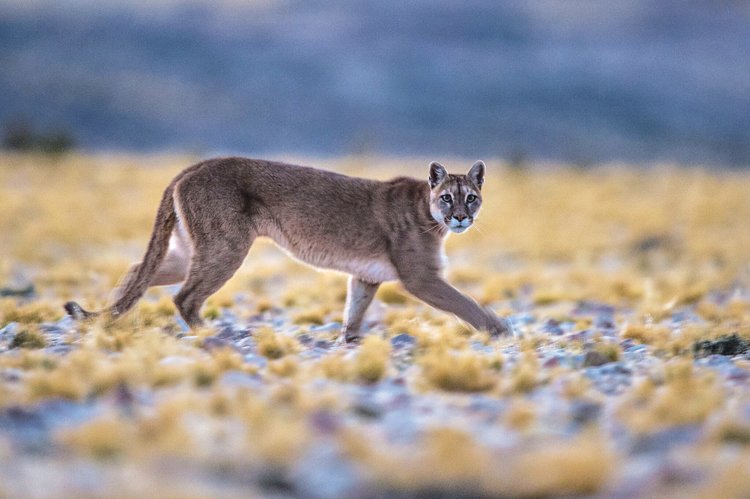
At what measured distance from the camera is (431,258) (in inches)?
391

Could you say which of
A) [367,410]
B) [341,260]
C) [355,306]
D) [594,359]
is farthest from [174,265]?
[594,359]

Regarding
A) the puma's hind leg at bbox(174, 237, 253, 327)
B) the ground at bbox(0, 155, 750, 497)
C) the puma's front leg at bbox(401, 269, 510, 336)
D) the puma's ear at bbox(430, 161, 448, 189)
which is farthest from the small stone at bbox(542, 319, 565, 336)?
the puma's hind leg at bbox(174, 237, 253, 327)

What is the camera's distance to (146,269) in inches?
377

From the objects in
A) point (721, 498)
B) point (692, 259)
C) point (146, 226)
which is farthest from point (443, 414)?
point (146, 226)

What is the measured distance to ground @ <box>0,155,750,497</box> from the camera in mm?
4980

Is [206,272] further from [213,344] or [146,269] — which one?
[213,344]

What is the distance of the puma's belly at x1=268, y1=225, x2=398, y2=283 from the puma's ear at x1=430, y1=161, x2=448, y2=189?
111cm

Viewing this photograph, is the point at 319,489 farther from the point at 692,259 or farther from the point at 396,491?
the point at 692,259

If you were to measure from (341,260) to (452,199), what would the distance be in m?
1.52

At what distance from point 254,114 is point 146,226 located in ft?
386

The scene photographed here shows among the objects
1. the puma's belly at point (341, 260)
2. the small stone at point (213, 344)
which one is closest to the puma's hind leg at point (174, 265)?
the puma's belly at point (341, 260)

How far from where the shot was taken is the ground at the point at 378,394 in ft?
16.3

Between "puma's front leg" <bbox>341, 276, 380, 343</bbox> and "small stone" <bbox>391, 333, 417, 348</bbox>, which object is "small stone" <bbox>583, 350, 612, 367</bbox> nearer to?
"small stone" <bbox>391, 333, 417, 348</bbox>

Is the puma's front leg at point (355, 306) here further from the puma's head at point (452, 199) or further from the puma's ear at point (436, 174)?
the puma's ear at point (436, 174)
